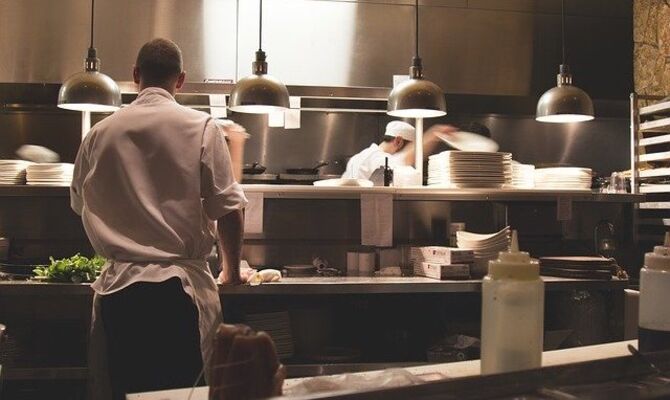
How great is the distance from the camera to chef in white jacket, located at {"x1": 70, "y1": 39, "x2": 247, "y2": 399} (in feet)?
7.78

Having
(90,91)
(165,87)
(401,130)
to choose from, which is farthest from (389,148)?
(165,87)

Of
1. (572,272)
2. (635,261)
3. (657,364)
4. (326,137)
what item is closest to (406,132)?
(326,137)

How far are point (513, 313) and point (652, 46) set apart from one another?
18.5ft

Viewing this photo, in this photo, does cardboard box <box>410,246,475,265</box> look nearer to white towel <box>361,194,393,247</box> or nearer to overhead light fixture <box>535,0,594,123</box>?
white towel <box>361,194,393,247</box>

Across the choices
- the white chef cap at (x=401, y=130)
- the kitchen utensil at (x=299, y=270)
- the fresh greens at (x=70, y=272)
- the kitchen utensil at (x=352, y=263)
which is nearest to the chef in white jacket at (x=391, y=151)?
the white chef cap at (x=401, y=130)

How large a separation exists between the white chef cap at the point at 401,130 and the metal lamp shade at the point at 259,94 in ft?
7.84

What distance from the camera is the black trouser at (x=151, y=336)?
2355 mm

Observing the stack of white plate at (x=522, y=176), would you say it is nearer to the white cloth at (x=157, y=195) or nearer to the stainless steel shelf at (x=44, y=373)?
the white cloth at (x=157, y=195)

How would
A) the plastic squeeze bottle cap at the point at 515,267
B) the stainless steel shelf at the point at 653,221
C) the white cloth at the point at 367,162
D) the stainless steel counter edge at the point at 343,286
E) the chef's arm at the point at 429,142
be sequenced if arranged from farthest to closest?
the white cloth at the point at 367,162 → the chef's arm at the point at 429,142 → the stainless steel shelf at the point at 653,221 → the stainless steel counter edge at the point at 343,286 → the plastic squeeze bottle cap at the point at 515,267

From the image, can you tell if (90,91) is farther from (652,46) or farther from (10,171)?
(652,46)

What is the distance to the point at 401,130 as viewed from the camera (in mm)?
6273

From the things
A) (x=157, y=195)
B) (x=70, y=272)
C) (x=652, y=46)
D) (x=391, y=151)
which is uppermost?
(x=652, y=46)

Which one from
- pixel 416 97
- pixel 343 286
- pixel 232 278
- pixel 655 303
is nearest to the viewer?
pixel 655 303

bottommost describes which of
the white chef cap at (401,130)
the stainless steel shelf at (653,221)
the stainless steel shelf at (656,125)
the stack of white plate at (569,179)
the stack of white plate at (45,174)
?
the stainless steel shelf at (653,221)
